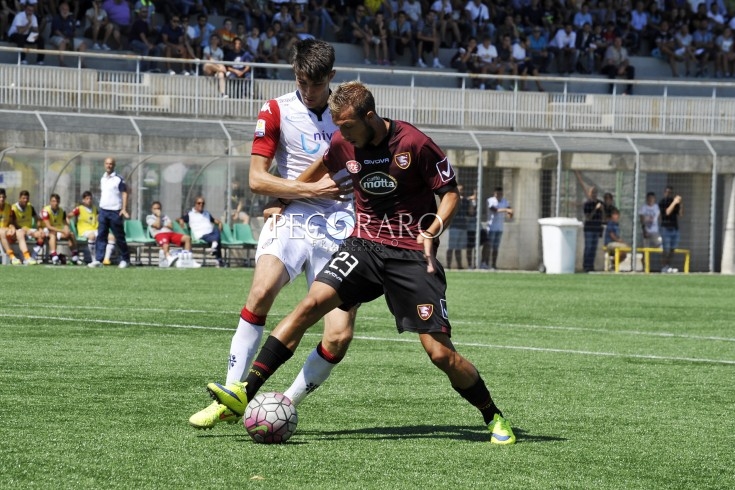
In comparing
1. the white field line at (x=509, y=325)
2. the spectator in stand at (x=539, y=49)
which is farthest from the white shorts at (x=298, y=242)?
the spectator in stand at (x=539, y=49)

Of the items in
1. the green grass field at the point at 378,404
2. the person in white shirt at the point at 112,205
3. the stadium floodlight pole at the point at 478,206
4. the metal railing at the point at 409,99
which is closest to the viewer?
the green grass field at the point at 378,404

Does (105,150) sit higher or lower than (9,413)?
higher

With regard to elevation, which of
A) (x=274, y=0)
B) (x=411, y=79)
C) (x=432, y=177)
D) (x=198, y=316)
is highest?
(x=274, y=0)

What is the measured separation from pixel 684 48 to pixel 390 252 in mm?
30866

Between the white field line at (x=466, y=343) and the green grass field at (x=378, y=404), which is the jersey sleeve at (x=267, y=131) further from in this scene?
the white field line at (x=466, y=343)

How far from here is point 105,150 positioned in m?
24.9

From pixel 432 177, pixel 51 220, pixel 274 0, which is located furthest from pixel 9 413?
pixel 274 0

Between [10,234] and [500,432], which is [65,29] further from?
[500,432]

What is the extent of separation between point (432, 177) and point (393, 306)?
736 mm

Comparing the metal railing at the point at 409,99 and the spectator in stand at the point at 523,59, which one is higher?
the spectator in stand at the point at 523,59

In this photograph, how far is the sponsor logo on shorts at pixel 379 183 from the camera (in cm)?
661

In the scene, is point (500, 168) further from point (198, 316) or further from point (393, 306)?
point (393, 306)

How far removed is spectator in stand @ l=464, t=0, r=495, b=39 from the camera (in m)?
33.8

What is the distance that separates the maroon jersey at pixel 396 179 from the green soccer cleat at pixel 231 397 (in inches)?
43.6
